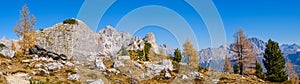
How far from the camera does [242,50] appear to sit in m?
57.4

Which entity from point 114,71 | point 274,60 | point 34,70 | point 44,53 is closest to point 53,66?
point 34,70

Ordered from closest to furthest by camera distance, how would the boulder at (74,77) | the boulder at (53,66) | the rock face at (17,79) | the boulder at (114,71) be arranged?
the rock face at (17,79)
the boulder at (74,77)
the boulder at (53,66)
the boulder at (114,71)

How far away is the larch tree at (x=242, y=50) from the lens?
56844 mm

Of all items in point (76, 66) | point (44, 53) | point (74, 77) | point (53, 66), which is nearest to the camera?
point (74, 77)

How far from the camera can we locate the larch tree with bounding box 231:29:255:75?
186ft

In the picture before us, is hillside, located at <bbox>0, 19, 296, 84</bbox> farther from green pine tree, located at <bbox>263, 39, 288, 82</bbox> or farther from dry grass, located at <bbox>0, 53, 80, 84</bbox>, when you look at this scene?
green pine tree, located at <bbox>263, 39, 288, 82</bbox>

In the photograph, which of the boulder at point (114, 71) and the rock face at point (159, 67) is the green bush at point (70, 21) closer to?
the boulder at point (114, 71)

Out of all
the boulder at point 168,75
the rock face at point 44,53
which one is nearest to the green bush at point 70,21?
the rock face at point 44,53

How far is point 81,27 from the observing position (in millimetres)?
50125

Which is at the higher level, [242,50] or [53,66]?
Result: [242,50]

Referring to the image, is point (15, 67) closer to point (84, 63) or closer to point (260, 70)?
point (84, 63)

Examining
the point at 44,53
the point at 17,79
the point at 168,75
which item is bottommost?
the point at 17,79

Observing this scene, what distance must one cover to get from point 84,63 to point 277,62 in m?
39.4

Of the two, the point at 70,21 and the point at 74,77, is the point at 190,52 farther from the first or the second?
the point at 74,77
